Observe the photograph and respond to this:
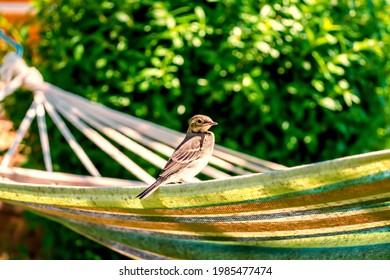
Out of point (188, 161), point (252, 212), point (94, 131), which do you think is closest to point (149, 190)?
point (188, 161)

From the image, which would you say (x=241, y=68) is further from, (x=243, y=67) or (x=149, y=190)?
(x=149, y=190)

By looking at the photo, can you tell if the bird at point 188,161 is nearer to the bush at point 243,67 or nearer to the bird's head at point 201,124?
the bird's head at point 201,124

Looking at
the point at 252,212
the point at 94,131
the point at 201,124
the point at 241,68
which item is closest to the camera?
the point at 252,212

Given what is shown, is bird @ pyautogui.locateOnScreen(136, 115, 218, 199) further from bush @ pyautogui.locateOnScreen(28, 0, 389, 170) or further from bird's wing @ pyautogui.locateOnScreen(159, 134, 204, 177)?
bush @ pyautogui.locateOnScreen(28, 0, 389, 170)

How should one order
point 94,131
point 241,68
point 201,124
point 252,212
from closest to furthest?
point 252,212 < point 201,124 < point 94,131 < point 241,68

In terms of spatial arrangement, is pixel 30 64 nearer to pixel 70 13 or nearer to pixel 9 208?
pixel 70 13

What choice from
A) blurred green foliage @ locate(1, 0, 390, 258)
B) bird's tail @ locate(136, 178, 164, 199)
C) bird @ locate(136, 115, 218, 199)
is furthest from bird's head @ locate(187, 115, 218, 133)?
blurred green foliage @ locate(1, 0, 390, 258)

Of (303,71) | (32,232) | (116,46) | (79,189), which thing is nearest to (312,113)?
(303,71)
